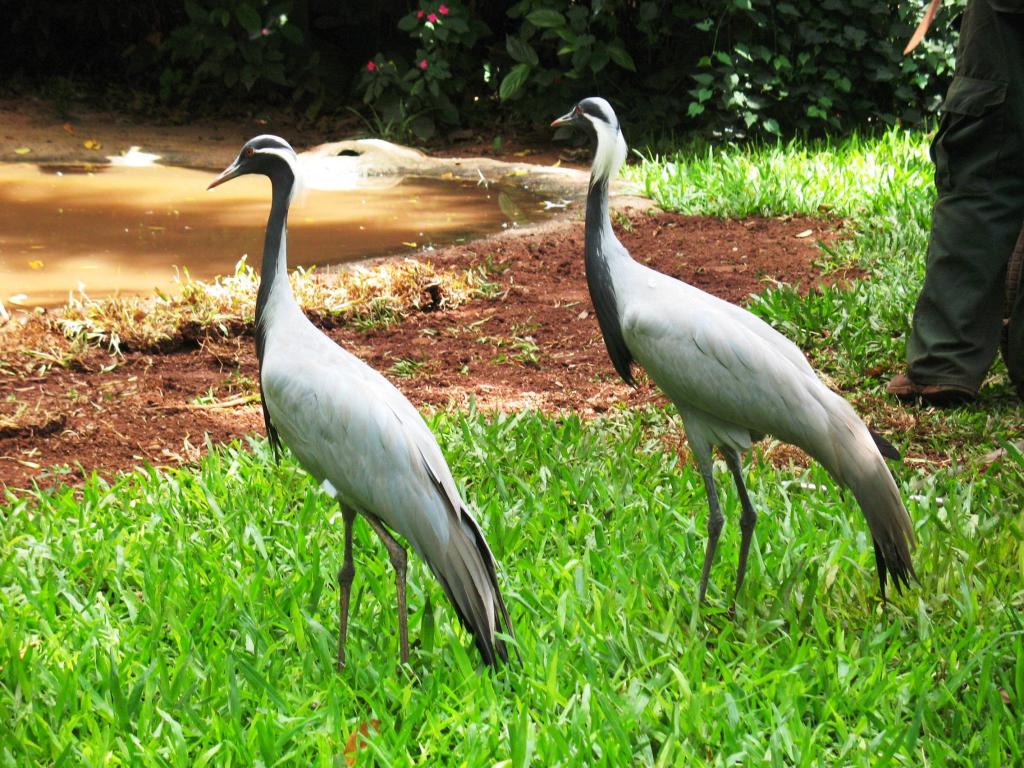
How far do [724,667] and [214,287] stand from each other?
3479 mm

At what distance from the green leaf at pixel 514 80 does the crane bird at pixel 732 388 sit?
22.6 ft

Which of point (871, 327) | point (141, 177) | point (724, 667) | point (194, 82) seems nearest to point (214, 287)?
point (871, 327)

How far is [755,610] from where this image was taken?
3.14 m

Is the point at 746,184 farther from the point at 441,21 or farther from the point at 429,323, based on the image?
the point at 441,21

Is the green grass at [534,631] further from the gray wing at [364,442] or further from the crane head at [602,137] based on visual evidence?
the crane head at [602,137]

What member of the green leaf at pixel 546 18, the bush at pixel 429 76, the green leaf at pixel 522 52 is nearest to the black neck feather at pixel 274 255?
the green leaf at pixel 546 18

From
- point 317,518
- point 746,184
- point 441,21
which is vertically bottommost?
point 317,518

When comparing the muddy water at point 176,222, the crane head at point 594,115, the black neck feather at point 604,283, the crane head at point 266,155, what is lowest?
the muddy water at point 176,222

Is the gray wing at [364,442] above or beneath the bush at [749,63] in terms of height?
beneath

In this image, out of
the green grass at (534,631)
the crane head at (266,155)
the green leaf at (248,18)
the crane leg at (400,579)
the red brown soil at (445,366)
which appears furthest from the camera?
the green leaf at (248,18)

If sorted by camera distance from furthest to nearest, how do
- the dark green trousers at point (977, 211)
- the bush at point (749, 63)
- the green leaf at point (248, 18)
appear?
the green leaf at point (248, 18), the bush at point (749, 63), the dark green trousers at point (977, 211)

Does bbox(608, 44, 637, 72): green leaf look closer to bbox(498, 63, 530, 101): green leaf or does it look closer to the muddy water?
bbox(498, 63, 530, 101): green leaf

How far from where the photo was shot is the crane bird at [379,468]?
A: 2779 millimetres

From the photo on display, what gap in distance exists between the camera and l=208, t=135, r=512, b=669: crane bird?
278 cm
